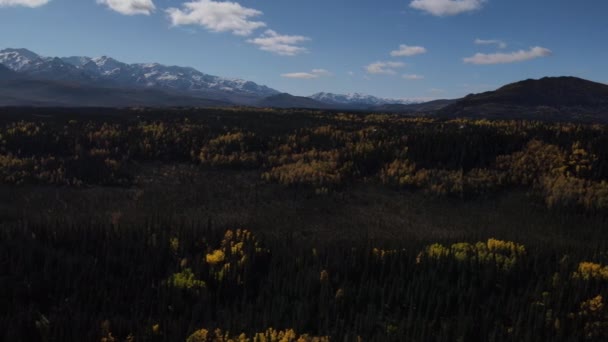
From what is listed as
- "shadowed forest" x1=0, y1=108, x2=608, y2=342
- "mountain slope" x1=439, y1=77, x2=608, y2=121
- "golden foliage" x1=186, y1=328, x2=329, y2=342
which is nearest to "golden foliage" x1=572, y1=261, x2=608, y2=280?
"shadowed forest" x1=0, y1=108, x2=608, y2=342

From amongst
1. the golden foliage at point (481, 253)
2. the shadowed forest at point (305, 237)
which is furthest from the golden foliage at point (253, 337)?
the golden foliage at point (481, 253)

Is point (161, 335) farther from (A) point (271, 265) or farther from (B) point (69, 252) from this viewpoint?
(B) point (69, 252)

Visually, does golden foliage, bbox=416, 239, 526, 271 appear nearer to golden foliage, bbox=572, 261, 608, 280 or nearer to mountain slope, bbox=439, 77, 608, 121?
golden foliage, bbox=572, 261, 608, 280

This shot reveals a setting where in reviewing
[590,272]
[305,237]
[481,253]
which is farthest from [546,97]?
[590,272]

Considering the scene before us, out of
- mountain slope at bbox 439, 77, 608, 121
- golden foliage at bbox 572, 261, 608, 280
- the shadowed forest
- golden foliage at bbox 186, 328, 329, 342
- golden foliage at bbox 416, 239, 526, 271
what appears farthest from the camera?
mountain slope at bbox 439, 77, 608, 121

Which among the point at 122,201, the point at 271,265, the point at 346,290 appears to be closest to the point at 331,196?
the point at 122,201

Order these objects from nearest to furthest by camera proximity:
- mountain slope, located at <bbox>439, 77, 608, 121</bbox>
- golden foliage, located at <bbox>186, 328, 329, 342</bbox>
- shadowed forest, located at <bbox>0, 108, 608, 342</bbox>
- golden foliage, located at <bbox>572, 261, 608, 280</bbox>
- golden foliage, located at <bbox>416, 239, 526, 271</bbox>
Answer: golden foliage, located at <bbox>186, 328, 329, 342</bbox> → shadowed forest, located at <bbox>0, 108, 608, 342</bbox> → golden foliage, located at <bbox>572, 261, 608, 280</bbox> → golden foliage, located at <bbox>416, 239, 526, 271</bbox> → mountain slope, located at <bbox>439, 77, 608, 121</bbox>

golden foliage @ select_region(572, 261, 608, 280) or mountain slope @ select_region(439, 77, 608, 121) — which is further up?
mountain slope @ select_region(439, 77, 608, 121)

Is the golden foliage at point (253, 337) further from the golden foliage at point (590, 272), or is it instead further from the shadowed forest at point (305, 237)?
the golden foliage at point (590, 272)
